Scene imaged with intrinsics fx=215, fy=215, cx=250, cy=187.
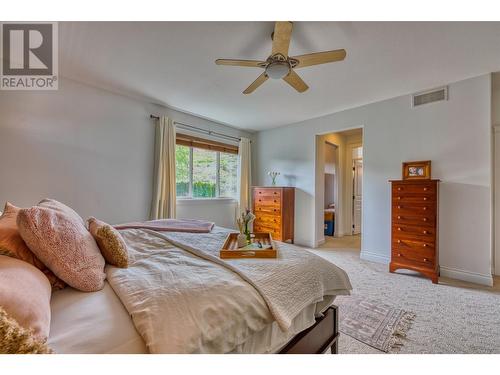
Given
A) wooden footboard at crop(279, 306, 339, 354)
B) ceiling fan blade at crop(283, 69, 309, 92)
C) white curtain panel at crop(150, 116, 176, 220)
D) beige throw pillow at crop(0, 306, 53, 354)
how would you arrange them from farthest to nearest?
white curtain panel at crop(150, 116, 176, 220), ceiling fan blade at crop(283, 69, 309, 92), wooden footboard at crop(279, 306, 339, 354), beige throw pillow at crop(0, 306, 53, 354)

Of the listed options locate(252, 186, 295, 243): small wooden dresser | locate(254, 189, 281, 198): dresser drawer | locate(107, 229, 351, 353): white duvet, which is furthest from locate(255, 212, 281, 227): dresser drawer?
locate(107, 229, 351, 353): white duvet

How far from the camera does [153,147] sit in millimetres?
3469

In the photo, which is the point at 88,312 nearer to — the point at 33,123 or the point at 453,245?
the point at 33,123

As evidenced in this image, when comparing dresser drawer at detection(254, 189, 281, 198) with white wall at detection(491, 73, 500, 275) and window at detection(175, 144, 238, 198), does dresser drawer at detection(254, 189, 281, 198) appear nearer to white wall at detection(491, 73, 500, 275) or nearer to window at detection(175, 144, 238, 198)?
window at detection(175, 144, 238, 198)

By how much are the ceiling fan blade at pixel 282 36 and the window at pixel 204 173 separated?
2615 mm

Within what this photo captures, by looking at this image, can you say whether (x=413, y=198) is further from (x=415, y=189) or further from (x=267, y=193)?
(x=267, y=193)

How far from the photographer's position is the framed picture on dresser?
288cm

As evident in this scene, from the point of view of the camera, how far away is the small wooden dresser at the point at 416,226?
101 inches

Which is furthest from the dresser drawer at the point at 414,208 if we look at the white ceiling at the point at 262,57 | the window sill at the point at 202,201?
the window sill at the point at 202,201

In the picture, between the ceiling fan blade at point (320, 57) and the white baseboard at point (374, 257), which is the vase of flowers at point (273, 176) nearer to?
the white baseboard at point (374, 257)

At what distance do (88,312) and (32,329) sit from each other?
0.21m

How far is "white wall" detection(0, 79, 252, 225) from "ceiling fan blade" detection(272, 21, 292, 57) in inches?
97.5

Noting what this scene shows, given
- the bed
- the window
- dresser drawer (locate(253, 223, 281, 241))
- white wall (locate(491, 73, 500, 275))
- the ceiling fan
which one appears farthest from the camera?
dresser drawer (locate(253, 223, 281, 241))

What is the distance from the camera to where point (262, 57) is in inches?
88.2
